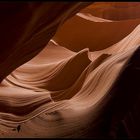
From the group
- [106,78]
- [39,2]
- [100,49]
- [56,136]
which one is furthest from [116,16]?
[39,2]

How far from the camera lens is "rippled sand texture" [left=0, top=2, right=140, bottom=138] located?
3.98ft

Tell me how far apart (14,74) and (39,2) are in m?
1.17

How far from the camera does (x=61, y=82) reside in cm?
187

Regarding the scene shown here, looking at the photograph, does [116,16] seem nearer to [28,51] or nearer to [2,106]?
[2,106]

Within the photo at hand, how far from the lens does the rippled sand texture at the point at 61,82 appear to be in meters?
1.21

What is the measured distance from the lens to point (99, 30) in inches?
100

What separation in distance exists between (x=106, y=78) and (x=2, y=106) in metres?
0.45

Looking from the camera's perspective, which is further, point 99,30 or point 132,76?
point 99,30

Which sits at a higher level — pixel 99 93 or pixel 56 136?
pixel 99 93

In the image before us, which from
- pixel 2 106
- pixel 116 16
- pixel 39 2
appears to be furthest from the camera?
pixel 116 16

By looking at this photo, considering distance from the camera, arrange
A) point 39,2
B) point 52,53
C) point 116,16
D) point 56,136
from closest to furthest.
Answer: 1. point 39,2
2. point 56,136
3. point 52,53
4. point 116,16

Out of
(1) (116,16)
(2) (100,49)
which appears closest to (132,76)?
(2) (100,49)

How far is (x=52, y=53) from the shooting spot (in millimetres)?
2357

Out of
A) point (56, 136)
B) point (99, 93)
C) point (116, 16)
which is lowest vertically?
point (56, 136)
